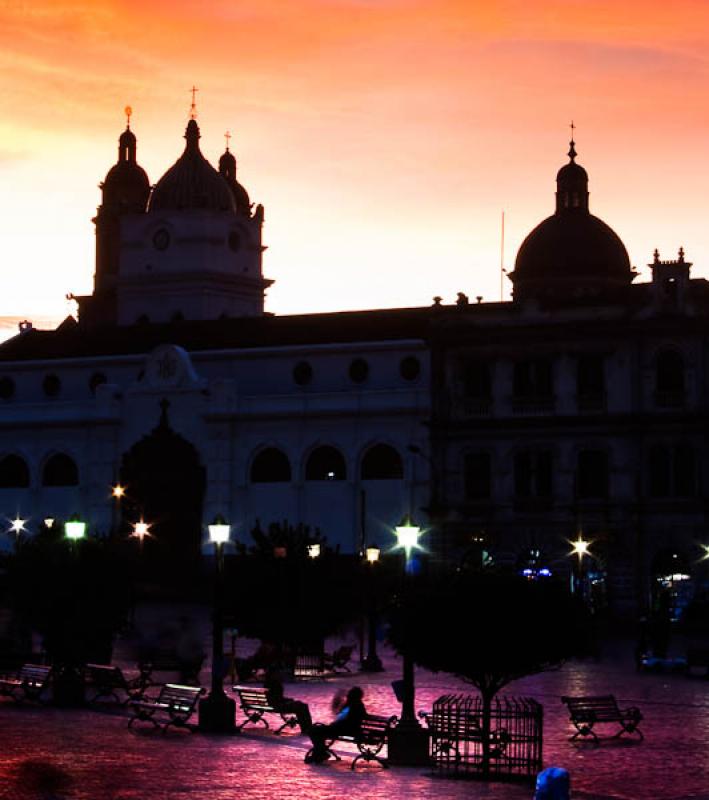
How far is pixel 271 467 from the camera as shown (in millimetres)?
91500

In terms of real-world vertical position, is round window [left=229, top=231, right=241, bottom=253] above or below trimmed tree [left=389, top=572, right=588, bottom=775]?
above

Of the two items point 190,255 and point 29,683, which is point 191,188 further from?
point 29,683

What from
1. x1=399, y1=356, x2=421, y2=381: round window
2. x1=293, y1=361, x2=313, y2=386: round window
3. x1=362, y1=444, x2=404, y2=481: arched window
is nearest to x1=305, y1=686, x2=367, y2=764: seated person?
x1=362, y1=444, x2=404, y2=481: arched window

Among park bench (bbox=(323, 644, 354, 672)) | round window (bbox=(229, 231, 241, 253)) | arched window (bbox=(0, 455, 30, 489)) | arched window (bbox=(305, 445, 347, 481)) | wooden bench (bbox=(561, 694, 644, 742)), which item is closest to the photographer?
wooden bench (bbox=(561, 694, 644, 742))

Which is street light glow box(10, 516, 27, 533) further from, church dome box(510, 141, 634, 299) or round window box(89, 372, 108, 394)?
church dome box(510, 141, 634, 299)

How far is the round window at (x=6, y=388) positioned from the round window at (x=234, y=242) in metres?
16.1

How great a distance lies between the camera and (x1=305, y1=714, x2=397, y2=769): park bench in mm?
31672

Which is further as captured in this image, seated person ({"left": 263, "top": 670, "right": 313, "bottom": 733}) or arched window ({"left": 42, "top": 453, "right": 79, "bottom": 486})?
Result: arched window ({"left": 42, "top": 453, "right": 79, "bottom": 486})

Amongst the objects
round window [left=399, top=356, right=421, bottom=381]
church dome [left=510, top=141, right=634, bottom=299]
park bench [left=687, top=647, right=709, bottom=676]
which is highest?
church dome [left=510, top=141, right=634, bottom=299]

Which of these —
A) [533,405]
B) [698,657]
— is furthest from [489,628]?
[533,405]

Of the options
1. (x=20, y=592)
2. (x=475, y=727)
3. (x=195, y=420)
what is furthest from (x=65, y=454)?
(x=475, y=727)

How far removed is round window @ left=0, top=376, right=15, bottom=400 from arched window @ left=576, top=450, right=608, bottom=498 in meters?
32.8

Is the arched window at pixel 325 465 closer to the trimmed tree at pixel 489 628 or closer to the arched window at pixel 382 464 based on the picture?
the arched window at pixel 382 464

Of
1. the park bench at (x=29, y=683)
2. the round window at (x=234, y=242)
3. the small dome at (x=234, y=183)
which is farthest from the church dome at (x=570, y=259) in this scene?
the park bench at (x=29, y=683)
